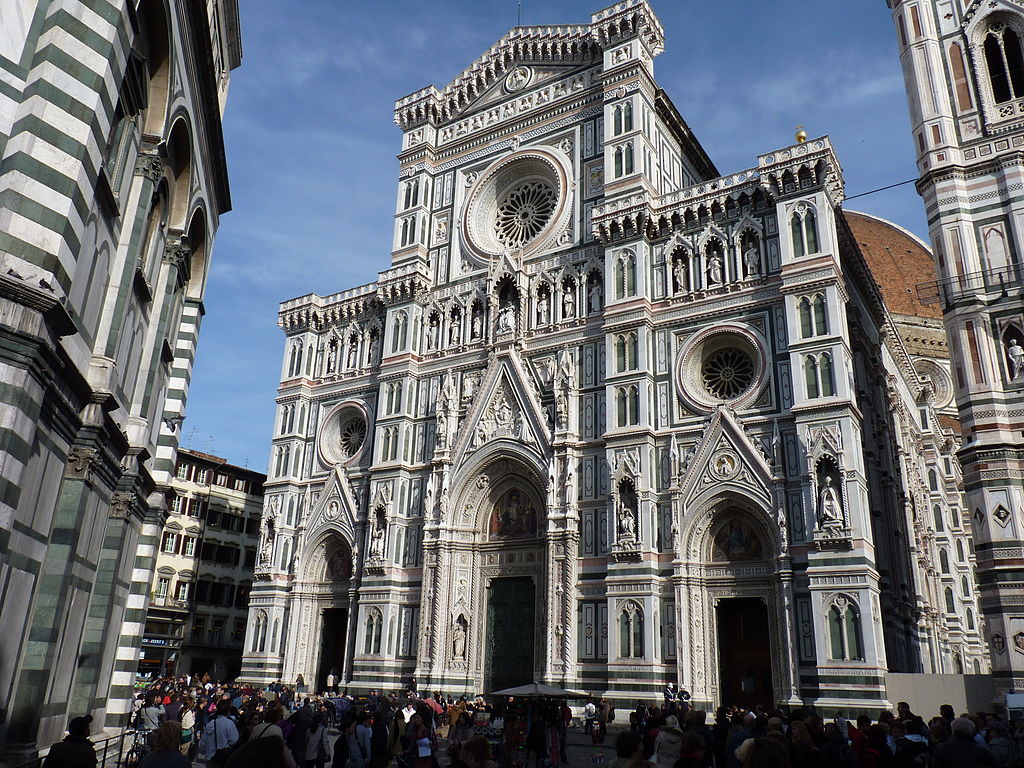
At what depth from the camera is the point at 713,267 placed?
92.1 ft

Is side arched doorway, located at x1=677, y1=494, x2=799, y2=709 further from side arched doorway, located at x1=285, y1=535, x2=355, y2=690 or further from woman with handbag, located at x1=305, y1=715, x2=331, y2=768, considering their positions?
woman with handbag, located at x1=305, y1=715, x2=331, y2=768

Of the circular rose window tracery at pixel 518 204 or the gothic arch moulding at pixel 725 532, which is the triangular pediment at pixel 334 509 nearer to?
the circular rose window tracery at pixel 518 204

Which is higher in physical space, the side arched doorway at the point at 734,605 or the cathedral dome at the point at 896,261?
the cathedral dome at the point at 896,261

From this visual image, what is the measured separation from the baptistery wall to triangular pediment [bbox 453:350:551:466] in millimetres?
101

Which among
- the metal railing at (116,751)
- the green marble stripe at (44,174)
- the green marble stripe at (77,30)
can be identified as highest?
the green marble stripe at (77,30)

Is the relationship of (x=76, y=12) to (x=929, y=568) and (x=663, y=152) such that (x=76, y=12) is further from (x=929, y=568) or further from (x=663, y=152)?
(x=929, y=568)

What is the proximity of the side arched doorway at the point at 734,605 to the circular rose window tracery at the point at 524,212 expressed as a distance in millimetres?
14915

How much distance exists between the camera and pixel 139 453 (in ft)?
52.4

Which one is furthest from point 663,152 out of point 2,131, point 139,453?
point 2,131

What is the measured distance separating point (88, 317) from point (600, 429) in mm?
18588

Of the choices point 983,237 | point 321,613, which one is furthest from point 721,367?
point 321,613

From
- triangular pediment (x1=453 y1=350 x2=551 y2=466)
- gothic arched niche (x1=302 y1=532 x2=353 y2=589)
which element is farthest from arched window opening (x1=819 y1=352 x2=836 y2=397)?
gothic arched niche (x1=302 y1=532 x2=353 y2=589)

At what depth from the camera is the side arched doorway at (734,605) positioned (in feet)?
77.0

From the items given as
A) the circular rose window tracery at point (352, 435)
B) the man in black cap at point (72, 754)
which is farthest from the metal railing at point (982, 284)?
the circular rose window tracery at point (352, 435)
